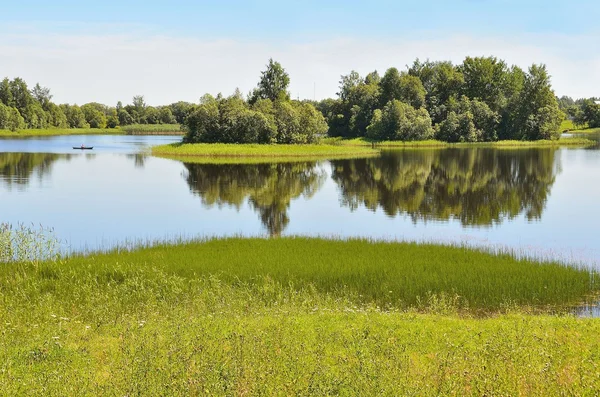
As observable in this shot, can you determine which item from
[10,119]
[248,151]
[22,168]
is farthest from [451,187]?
[10,119]

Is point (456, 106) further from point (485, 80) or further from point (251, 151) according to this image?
point (251, 151)

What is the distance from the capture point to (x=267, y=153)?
99.0m

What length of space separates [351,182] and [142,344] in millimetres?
51232

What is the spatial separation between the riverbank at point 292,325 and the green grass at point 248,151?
242 feet

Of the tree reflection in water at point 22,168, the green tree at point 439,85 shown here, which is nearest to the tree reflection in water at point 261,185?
the tree reflection in water at point 22,168

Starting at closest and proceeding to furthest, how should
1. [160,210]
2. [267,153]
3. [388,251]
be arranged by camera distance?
1. [388,251]
2. [160,210]
3. [267,153]

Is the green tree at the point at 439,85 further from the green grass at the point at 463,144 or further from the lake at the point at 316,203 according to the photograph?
the lake at the point at 316,203

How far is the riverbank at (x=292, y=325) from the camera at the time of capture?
Result: 9.89 m

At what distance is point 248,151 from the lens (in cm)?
9881

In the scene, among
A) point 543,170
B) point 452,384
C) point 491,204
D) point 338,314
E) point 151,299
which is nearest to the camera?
point 452,384

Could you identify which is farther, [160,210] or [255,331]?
[160,210]

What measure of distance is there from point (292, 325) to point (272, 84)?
383 ft

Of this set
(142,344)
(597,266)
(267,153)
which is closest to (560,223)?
(597,266)

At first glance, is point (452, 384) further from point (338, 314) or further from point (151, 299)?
point (151, 299)
